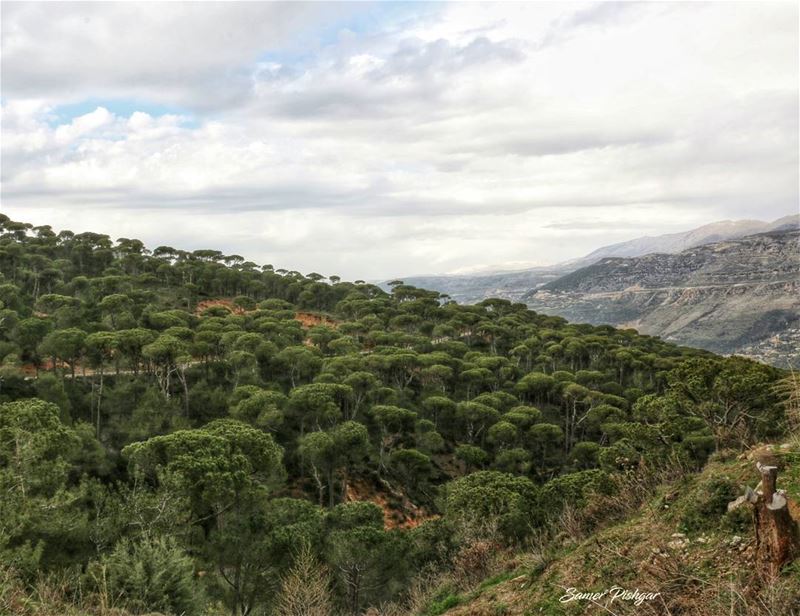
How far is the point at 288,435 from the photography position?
35875 millimetres

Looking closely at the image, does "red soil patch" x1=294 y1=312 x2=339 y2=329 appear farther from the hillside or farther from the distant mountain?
the distant mountain

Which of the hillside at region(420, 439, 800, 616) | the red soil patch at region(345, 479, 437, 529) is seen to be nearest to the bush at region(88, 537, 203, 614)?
the hillside at region(420, 439, 800, 616)

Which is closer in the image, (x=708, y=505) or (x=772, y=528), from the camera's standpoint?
(x=772, y=528)

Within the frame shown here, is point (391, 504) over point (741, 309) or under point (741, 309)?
under

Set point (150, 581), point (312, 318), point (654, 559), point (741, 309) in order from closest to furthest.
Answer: point (654, 559) < point (150, 581) < point (312, 318) < point (741, 309)

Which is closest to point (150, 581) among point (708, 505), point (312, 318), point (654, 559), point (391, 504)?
point (654, 559)

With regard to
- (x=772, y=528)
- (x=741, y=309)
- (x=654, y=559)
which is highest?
(x=772, y=528)

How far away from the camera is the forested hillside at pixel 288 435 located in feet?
49.3

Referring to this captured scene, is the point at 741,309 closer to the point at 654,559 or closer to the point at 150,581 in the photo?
the point at 654,559

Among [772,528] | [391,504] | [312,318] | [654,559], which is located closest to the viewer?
[772,528]

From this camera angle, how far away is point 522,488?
24.0 meters

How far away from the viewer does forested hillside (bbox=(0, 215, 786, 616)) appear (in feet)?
49.3

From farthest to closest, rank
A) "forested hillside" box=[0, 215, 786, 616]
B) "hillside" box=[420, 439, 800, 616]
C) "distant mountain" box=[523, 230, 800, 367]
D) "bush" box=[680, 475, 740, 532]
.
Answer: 1. "distant mountain" box=[523, 230, 800, 367]
2. "forested hillside" box=[0, 215, 786, 616]
3. "bush" box=[680, 475, 740, 532]
4. "hillside" box=[420, 439, 800, 616]

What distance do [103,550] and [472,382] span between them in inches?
1303
